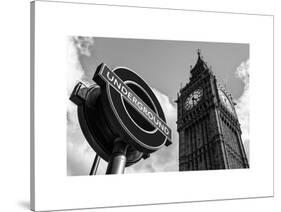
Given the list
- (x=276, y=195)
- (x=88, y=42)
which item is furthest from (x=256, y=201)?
(x=88, y=42)

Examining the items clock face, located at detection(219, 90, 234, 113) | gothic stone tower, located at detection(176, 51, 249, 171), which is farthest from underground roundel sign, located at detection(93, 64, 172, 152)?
clock face, located at detection(219, 90, 234, 113)

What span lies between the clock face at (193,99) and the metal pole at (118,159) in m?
1.49

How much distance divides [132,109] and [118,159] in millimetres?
837

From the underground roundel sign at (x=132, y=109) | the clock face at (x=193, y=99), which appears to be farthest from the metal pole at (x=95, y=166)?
the clock face at (x=193, y=99)

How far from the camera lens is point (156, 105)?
8438 mm

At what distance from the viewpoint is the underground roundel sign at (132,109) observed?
7.84 metres

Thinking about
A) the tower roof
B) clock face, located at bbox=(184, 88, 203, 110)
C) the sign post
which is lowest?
the sign post

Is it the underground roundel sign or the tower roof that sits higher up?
the tower roof

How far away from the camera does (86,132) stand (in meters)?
7.76

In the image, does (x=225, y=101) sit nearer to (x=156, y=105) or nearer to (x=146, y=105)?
(x=156, y=105)

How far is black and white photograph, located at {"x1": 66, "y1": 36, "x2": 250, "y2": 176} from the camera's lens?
7.70 meters

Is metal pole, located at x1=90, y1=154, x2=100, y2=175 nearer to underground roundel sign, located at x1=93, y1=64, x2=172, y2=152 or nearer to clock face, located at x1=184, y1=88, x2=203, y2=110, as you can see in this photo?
underground roundel sign, located at x1=93, y1=64, x2=172, y2=152

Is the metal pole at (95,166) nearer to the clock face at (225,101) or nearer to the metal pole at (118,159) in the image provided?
the metal pole at (118,159)

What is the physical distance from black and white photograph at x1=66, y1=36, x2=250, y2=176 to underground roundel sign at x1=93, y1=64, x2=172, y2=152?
2 cm
